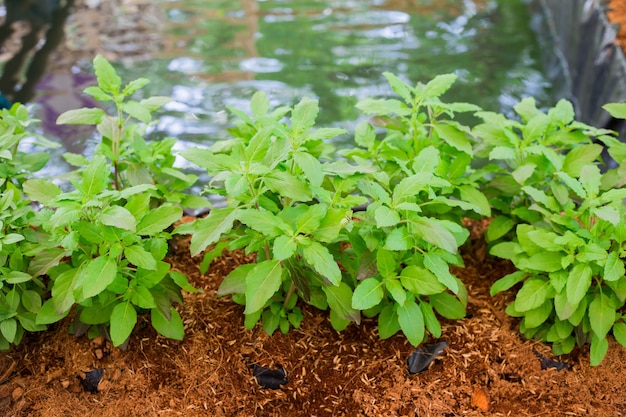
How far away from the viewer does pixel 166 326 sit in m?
2.52

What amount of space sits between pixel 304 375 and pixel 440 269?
729mm

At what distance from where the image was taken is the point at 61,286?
93.4 inches

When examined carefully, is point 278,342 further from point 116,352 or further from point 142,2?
point 142,2

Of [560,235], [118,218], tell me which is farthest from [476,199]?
[118,218]

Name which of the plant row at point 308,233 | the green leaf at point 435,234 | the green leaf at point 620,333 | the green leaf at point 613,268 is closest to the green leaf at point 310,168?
the plant row at point 308,233

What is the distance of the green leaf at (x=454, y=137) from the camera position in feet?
8.98

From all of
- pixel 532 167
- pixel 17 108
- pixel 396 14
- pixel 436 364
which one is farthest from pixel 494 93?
pixel 17 108

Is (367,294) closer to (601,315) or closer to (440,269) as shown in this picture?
(440,269)

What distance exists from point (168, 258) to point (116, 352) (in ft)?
1.94

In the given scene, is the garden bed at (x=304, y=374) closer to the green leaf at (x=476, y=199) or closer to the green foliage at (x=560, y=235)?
the green foliage at (x=560, y=235)

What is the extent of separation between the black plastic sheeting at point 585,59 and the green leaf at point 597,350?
A: 6.37 feet

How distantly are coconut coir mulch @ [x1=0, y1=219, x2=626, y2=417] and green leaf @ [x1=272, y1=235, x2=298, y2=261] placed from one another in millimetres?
635

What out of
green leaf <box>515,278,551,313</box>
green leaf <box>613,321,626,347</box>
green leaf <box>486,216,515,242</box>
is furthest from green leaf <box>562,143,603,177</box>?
green leaf <box>613,321,626,347</box>

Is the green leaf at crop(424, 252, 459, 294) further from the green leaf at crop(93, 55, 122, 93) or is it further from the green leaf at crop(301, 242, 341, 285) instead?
the green leaf at crop(93, 55, 122, 93)
